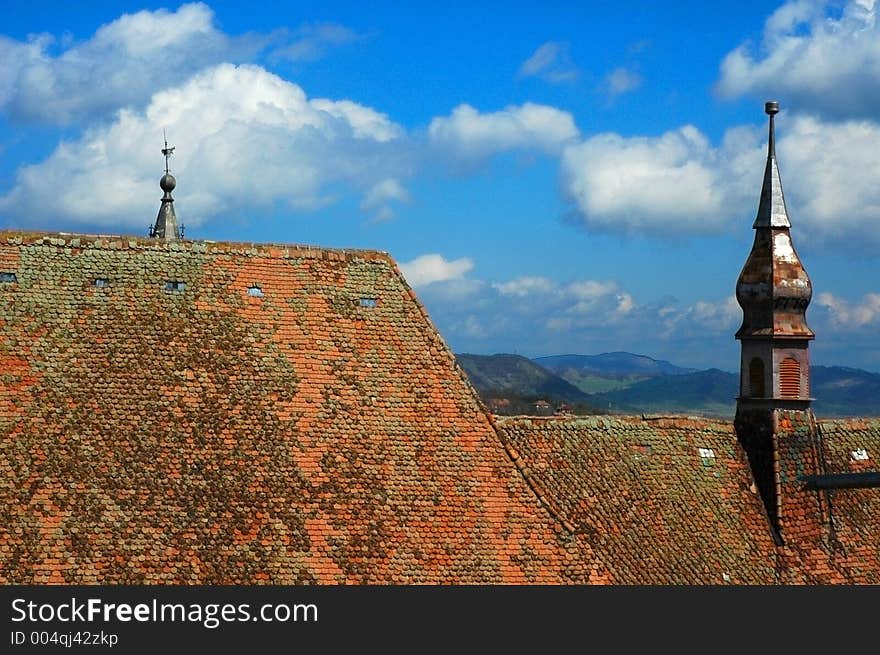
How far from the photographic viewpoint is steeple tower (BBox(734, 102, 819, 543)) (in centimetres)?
3972

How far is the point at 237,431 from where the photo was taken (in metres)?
30.0

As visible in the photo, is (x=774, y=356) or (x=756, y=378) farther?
(x=756, y=378)

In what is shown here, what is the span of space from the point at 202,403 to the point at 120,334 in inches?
90.2

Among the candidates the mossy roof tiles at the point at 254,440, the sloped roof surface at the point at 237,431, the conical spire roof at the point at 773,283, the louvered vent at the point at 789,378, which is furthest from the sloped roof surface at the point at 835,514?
the sloped roof surface at the point at 237,431

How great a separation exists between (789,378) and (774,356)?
0.76 m

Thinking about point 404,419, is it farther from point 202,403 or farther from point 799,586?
point 799,586

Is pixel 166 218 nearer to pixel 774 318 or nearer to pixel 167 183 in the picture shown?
pixel 167 183

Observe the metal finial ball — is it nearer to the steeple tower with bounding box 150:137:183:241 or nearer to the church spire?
the steeple tower with bounding box 150:137:183:241

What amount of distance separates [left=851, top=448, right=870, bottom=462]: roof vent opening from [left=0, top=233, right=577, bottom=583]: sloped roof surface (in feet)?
44.6

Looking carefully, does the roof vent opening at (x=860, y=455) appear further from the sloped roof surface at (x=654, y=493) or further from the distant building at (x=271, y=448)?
the distant building at (x=271, y=448)

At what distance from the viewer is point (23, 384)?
29641 mm

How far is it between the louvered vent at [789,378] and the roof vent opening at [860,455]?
7.90 feet

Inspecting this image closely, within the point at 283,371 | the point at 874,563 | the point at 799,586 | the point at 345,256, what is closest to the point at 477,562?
the point at 283,371

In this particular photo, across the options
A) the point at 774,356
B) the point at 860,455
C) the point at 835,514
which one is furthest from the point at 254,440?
the point at 860,455
